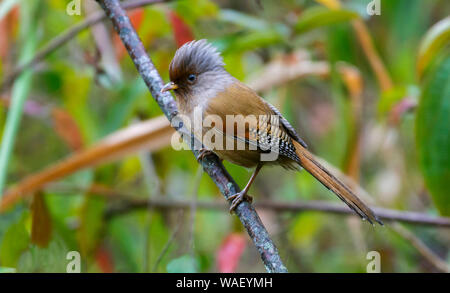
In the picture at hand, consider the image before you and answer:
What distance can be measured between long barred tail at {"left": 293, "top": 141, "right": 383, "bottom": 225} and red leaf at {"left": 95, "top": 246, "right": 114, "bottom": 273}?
149cm

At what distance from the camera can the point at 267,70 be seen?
129 inches

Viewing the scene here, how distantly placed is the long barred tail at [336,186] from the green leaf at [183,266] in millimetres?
559

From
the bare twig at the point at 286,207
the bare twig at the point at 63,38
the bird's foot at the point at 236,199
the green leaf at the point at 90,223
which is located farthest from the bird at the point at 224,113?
the green leaf at the point at 90,223

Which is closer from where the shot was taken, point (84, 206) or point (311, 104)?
point (84, 206)

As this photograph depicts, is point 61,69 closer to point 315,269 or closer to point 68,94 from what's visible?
point 68,94

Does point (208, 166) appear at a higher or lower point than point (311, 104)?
lower

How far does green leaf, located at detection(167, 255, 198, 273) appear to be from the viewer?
1.92 m

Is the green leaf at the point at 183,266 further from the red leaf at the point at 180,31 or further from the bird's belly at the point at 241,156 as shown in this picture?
the red leaf at the point at 180,31

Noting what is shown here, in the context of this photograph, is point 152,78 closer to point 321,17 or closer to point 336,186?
point 336,186

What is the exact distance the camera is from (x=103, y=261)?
122 inches

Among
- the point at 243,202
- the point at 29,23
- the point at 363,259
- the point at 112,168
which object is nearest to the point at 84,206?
the point at 112,168

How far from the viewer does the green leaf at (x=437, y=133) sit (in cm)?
230

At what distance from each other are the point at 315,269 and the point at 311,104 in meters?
1.64

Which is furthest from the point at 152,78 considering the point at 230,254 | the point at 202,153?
the point at 230,254
